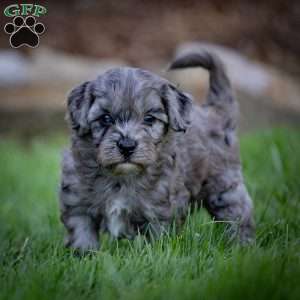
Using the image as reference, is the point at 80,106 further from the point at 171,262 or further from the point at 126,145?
the point at 171,262

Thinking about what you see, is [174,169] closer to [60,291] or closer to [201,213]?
[201,213]

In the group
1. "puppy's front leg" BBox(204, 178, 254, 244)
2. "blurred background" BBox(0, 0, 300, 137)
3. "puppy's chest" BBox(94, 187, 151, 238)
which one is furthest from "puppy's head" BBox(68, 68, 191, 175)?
"blurred background" BBox(0, 0, 300, 137)

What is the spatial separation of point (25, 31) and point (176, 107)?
159 centimetres

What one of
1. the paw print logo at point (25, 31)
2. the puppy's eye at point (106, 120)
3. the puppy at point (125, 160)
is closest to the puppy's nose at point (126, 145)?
the puppy at point (125, 160)

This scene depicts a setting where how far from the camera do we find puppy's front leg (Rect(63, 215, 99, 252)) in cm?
432

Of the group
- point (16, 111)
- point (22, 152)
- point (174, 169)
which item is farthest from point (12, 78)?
point (174, 169)

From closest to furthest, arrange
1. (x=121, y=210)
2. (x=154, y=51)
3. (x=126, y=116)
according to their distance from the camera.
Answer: (x=126, y=116), (x=121, y=210), (x=154, y=51)

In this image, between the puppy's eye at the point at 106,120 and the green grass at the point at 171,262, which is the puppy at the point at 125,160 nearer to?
the puppy's eye at the point at 106,120

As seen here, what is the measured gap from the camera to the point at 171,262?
3.65 m

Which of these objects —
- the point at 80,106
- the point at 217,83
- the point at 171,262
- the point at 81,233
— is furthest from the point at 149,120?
the point at 217,83

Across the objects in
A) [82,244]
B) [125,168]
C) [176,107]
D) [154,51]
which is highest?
[154,51]

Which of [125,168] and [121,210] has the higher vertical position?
[125,168]

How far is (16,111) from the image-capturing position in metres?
10.5

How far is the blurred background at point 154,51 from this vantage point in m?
10.7
